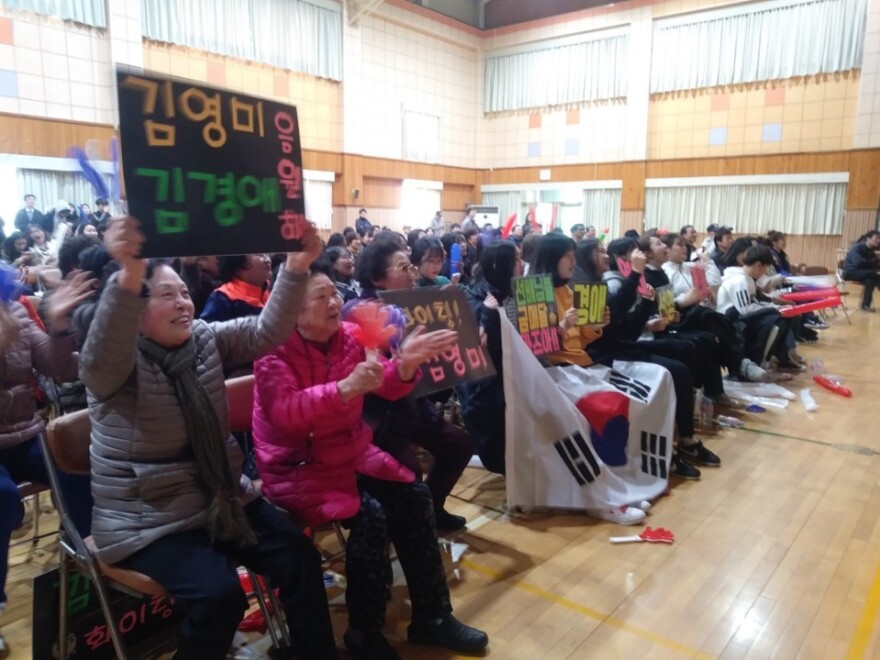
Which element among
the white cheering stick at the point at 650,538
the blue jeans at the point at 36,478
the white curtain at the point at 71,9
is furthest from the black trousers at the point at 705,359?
the white curtain at the point at 71,9

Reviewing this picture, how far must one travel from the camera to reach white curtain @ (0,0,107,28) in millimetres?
9977

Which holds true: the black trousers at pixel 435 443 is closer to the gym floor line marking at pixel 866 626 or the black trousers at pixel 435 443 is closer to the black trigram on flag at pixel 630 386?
the black trigram on flag at pixel 630 386

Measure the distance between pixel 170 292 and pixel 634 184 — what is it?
15.8m

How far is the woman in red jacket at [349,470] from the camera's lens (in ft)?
6.72

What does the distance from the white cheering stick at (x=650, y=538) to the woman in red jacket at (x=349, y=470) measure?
1.07m

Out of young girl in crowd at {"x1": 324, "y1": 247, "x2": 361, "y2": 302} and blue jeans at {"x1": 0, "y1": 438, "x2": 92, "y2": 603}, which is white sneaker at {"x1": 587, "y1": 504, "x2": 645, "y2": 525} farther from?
blue jeans at {"x1": 0, "y1": 438, "x2": 92, "y2": 603}

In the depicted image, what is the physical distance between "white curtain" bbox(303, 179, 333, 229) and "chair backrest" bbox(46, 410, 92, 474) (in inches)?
507

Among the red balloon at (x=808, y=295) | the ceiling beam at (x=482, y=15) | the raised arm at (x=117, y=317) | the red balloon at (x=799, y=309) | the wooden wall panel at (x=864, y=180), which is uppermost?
the ceiling beam at (x=482, y=15)

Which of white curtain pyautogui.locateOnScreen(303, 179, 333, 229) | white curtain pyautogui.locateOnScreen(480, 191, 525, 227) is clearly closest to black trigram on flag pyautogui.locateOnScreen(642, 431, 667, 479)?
white curtain pyautogui.locateOnScreen(303, 179, 333, 229)

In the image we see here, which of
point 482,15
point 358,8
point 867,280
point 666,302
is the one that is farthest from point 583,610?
point 482,15

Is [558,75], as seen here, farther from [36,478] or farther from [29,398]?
[36,478]

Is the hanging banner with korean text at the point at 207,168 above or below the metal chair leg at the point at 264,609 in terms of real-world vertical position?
above

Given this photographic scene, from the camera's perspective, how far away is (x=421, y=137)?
17109 mm

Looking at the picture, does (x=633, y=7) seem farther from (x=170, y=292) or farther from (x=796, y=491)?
(x=170, y=292)
